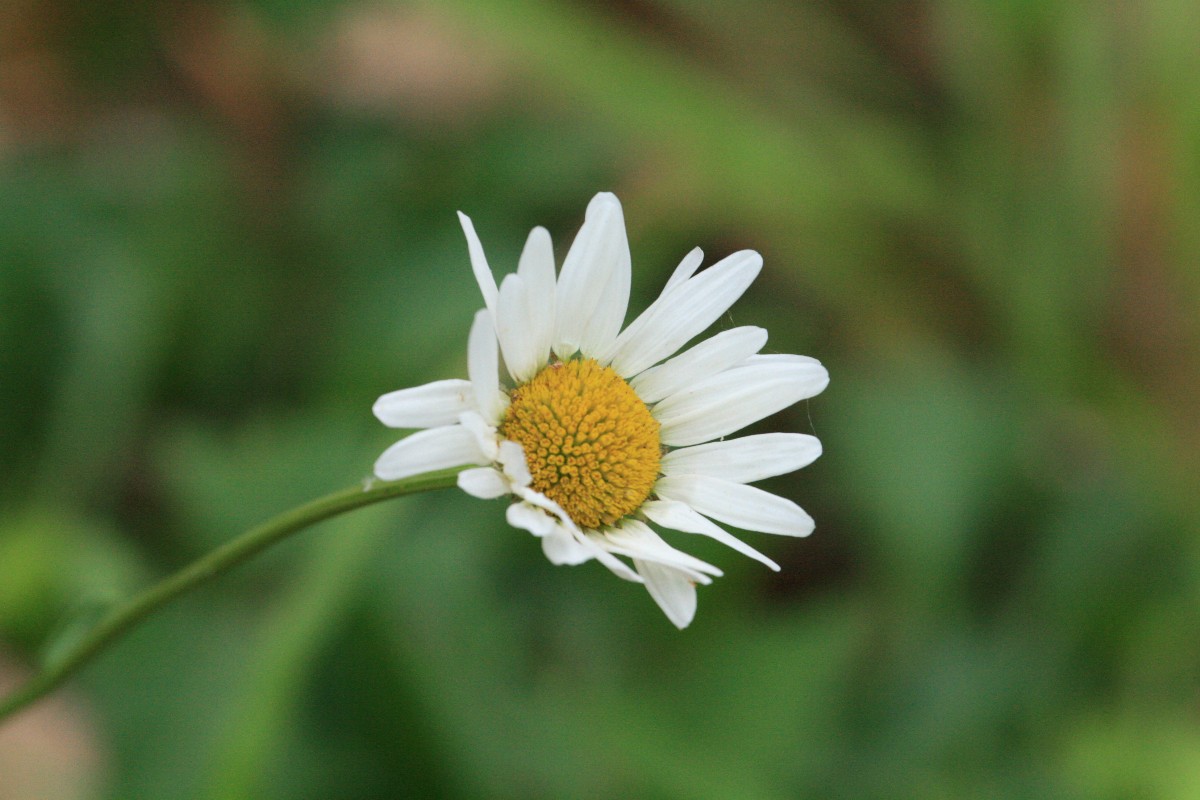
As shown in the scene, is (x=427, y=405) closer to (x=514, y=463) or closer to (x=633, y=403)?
(x=514, y=463)

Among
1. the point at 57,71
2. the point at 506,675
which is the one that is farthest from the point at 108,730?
the point at 57,71

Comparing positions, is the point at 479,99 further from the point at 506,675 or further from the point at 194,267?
the point at 506,675

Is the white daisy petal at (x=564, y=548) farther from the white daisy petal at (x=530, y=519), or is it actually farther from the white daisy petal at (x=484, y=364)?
the white daisy petal at (x=484, y=364)

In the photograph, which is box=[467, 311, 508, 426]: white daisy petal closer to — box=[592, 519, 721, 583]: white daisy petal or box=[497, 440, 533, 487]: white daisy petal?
box=[497, 440, 533, 487]: white daisy petal

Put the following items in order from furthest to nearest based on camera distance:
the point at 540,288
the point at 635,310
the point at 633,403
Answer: the point at 635,310 → the point at 633,403 → the point at 540,288

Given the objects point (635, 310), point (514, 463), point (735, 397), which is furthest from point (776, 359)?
point (635, 310)

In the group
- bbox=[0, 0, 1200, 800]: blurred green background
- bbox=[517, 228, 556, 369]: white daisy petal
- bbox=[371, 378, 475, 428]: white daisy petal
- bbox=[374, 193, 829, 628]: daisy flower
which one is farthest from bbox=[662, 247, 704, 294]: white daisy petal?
bbox=[0, 0, 1200, 800]: blurred green background
